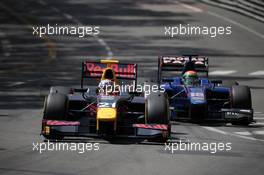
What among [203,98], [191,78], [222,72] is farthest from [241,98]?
[222,72]

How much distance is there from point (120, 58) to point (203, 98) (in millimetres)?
16674

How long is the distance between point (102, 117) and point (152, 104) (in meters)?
1.18

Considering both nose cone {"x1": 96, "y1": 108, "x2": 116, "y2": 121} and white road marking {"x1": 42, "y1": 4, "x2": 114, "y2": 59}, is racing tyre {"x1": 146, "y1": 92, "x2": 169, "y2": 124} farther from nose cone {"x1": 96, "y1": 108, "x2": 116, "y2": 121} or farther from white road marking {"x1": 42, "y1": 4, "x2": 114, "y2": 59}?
white road marking {"x1": 42, "y1": 4, "x2": 114, "y2": 59}

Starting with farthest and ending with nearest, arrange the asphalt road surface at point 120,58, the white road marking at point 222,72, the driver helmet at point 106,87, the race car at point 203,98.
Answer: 1. the white road marking at point 222,72
2. the race car at point 203,98
3. the driver helmet at point 106,87
4. the asphalt road surface at point 120,58

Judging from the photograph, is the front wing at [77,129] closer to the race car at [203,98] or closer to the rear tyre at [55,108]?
the rear tyre at [55,108]

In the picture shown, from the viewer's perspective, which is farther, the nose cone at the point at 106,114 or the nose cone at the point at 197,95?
the nose cone at the point at 197,95

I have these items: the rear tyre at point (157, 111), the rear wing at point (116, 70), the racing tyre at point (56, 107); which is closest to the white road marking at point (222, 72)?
the rear wing at point (116, 70)

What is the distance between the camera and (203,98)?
26953 millimetres

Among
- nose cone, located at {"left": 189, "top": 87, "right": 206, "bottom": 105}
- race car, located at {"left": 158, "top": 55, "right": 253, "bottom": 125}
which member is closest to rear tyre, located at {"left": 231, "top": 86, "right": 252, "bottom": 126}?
race car, located at {"left": 158, "top": 55, "right": 253, "bottom": 125}

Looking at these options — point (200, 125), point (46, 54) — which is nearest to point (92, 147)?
point (200, 125)

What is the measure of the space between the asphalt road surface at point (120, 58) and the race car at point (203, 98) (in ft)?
1.13

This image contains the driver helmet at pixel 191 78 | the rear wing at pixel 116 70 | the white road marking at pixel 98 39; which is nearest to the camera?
the rear wing at pixel 116 70

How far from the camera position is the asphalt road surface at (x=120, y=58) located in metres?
20.6

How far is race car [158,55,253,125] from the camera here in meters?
26.7
